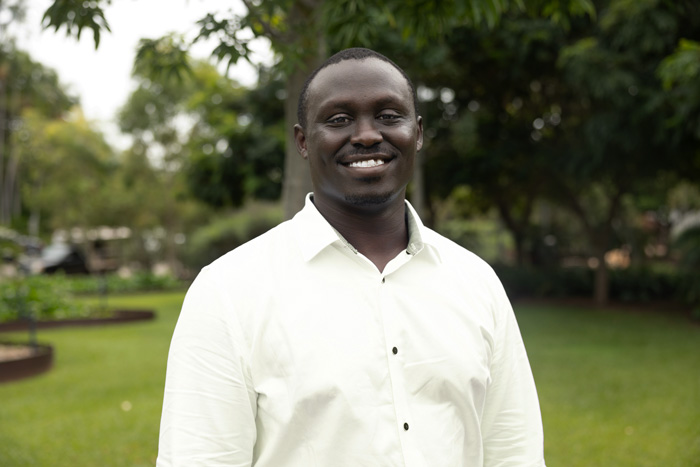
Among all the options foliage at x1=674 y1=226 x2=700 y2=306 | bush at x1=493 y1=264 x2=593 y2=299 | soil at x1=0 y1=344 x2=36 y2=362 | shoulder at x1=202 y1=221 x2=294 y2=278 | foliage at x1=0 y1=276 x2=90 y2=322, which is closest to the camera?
shoulder at x1=202 y1=221 x2=294 y2=278

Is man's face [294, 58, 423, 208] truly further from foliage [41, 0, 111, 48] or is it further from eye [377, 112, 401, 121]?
foliage [41, 0, 111, 48]

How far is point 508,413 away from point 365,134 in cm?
78

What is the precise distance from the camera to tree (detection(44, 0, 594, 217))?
350 centimetres

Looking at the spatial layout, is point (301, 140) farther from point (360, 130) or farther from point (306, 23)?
point (306, 23)

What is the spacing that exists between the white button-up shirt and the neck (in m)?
0.06

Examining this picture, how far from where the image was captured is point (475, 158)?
15883 mm

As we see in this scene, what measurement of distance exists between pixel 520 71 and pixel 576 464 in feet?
34.1

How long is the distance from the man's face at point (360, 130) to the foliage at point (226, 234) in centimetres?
2277

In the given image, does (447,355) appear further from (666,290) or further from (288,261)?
(666,290)

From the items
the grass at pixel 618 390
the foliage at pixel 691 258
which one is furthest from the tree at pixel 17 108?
the grass at pixel 618 390

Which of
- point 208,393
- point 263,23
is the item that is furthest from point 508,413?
point 263,23

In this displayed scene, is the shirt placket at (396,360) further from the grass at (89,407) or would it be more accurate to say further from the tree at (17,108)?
the tree at (17,108)

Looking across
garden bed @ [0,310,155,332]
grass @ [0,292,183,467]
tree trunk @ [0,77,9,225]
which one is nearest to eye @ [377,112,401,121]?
grass @ [0,292,183,467]

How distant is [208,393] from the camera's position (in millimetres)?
1540
